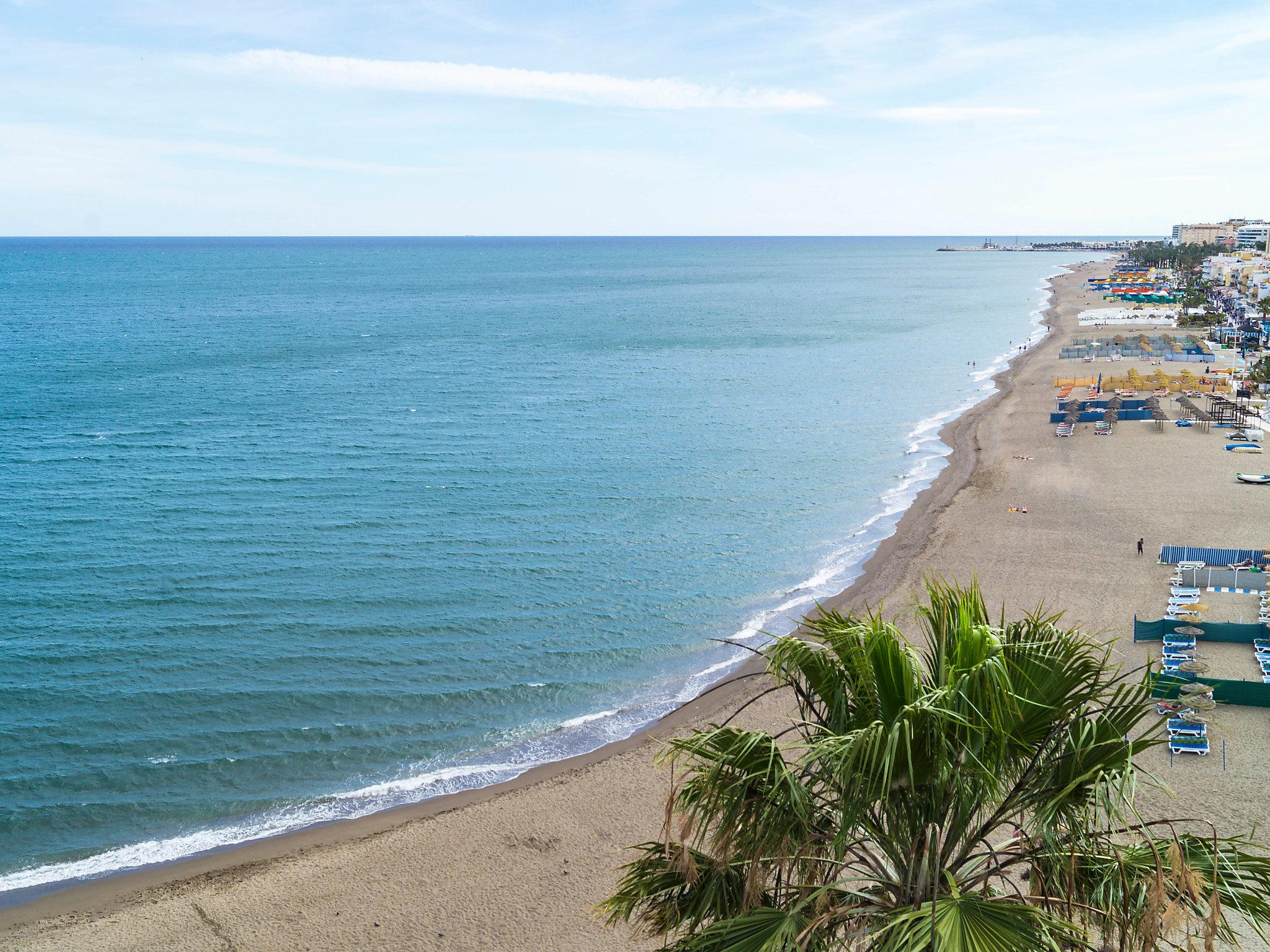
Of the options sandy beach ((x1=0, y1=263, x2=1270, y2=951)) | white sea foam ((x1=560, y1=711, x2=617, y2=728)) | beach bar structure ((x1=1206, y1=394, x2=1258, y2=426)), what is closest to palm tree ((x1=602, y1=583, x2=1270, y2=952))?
sandy beach ((x1=0, y1=263, x2=1270, y2=951))

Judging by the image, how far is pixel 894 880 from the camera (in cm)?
641

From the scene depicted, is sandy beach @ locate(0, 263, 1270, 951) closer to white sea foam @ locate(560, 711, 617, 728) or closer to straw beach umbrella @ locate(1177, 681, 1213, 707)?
straw beach umbrella @ locate(1177, 681, 1213, 707)

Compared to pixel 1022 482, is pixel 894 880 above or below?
above

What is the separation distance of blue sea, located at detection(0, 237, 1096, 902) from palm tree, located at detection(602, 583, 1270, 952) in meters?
15.9

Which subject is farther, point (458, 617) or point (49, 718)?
point (458, 617)

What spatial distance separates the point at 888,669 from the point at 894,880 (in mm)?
1414

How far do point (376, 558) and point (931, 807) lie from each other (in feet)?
97.8

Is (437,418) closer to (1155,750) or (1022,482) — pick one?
(1022,482)

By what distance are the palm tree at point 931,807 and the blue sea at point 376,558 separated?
15916 millimetres

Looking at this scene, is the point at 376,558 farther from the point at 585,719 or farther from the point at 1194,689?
the point at 1194,689

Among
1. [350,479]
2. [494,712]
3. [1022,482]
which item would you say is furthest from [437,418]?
[494,712]

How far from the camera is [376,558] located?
33969 mm

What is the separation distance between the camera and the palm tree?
19.2 feet

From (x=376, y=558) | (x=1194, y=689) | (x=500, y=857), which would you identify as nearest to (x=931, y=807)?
(x=500, y=857)
